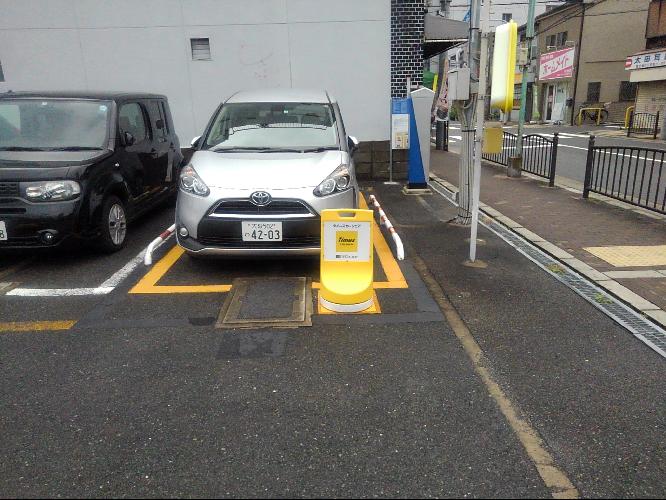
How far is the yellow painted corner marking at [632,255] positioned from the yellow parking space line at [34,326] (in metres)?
5.42

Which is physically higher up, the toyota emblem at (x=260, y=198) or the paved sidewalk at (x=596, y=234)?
the toyota emblem at (x=260, y=198)

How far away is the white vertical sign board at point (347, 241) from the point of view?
4.30 m

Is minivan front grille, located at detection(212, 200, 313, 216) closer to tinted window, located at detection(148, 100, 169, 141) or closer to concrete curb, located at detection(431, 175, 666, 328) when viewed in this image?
concrete curb, located at detection(431, 175, 666, 328)

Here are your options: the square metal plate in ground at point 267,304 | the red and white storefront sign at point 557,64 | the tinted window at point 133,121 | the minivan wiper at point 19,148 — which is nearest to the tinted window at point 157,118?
the tinted window at point 133,121

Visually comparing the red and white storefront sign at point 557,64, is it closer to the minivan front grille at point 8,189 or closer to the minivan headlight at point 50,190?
the minivan headlight at point 50,190

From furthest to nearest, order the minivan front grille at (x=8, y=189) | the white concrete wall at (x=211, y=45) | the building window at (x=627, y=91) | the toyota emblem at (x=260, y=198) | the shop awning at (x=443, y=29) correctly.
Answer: the building window at (x=627, y=91)
the shop awning at (x=443, y=29)
the white concrete wall at (x=211, y=45)
the minivan front grille at (x=8, y=189)
the toyota emblem at (x=260, y=198)

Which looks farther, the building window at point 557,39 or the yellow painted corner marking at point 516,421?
the building window at point 557,39

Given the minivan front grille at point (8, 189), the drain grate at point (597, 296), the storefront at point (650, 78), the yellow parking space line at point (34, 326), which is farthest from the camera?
the storefront at point (650, 78)

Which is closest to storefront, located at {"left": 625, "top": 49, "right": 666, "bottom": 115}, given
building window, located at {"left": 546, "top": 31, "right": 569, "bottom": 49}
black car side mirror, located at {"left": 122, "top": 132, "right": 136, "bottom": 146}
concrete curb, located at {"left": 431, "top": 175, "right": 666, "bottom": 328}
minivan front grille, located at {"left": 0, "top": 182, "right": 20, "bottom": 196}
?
building window, located at {"left": 546, "top": 31, "right": 569, "bottom": 49}

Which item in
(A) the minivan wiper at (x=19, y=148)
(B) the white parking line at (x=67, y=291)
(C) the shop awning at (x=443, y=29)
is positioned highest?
(C) the shop awning at (x=443, y=29)

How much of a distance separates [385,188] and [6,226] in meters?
7.00

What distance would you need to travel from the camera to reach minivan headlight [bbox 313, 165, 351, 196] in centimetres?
490

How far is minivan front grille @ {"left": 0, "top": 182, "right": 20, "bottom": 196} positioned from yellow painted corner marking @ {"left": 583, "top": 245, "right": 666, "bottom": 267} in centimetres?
630

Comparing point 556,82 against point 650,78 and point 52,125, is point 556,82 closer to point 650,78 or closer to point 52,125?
point 650,78
